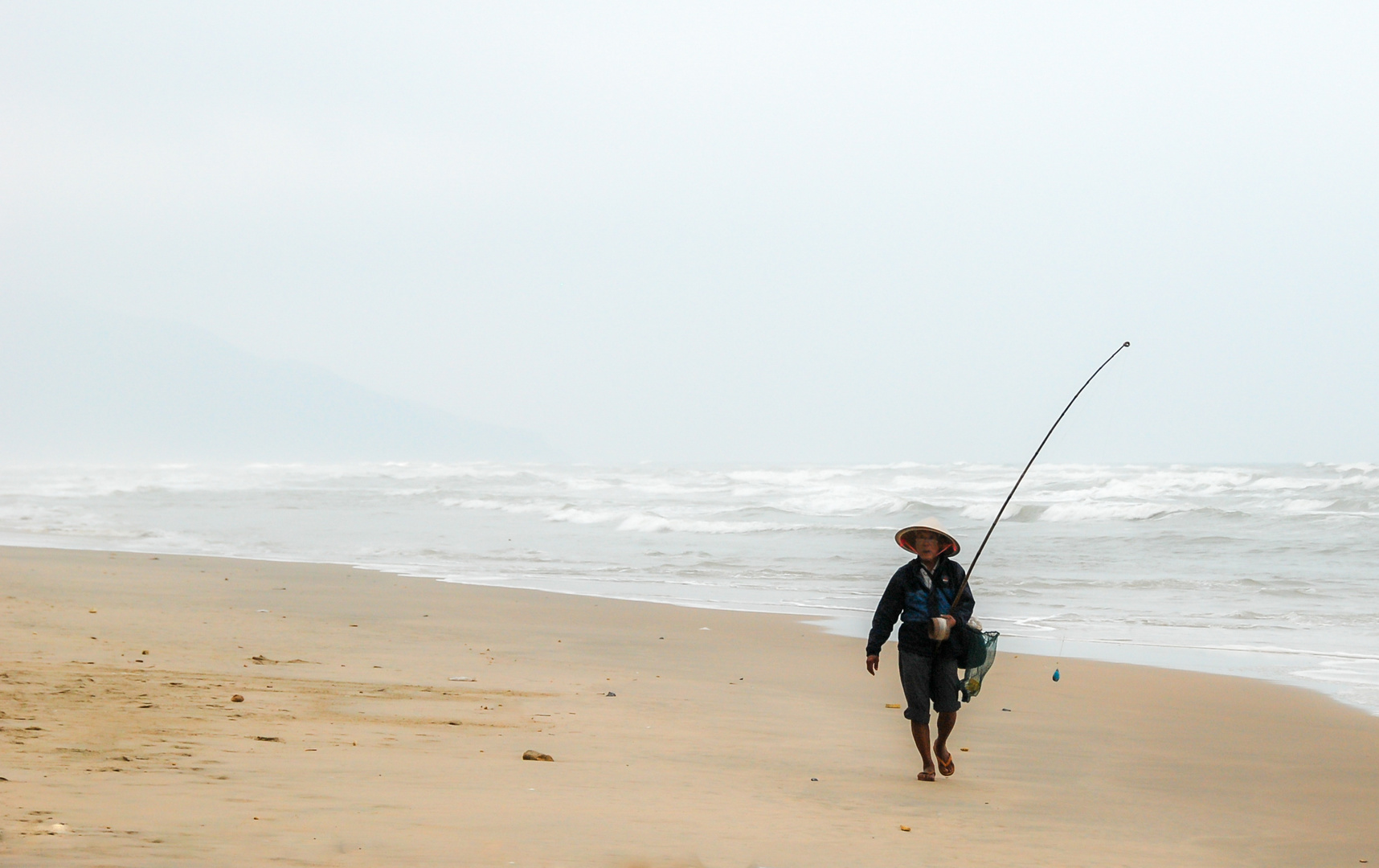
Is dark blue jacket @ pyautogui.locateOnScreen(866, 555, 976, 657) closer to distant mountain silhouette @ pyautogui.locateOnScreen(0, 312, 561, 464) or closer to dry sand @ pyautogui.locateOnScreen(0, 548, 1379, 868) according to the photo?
dry sand @ pyautogui.locateOnScreen(0, 548, 1379, 868)

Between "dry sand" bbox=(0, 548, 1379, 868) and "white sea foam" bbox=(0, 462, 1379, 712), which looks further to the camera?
"white sea foam" bbox=(0, 462, 1379, 712)

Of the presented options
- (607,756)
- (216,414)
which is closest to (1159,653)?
(607,756)

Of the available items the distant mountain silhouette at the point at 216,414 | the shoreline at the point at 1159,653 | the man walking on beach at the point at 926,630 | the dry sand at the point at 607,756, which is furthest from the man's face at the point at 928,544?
the distant mountain silhouette at the point at 216,414

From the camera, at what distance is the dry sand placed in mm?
3773

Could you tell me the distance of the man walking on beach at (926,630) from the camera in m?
5.20

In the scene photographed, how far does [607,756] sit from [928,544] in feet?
5.62

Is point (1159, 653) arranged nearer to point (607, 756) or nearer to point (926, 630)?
point (926, 630)

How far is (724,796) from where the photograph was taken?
4.62 metres

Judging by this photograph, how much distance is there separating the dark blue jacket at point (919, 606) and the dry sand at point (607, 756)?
60 centimetres

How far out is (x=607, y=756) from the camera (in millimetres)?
5270

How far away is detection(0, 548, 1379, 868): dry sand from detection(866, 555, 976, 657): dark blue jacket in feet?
1.98

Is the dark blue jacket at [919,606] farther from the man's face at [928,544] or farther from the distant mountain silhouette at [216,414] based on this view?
the distant mountain silhouette at [216,414]

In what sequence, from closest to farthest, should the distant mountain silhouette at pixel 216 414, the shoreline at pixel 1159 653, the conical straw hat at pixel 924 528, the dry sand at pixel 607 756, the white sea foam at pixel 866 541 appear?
the dry sand at pixel 607 756 → the conical straw hat at pixel 924 528 → the shoreline at pixel 1159 653 → the white sea foam at pixel 866 541 → the distant mountain silhouette at pixel 216 414

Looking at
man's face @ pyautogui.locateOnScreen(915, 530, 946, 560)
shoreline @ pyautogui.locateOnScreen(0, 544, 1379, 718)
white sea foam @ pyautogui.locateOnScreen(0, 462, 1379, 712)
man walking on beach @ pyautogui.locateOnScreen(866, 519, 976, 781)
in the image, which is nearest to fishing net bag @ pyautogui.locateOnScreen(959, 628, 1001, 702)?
man walking on beach @ pyautogui.locateOnScreen(866, 519, 976, 781)
